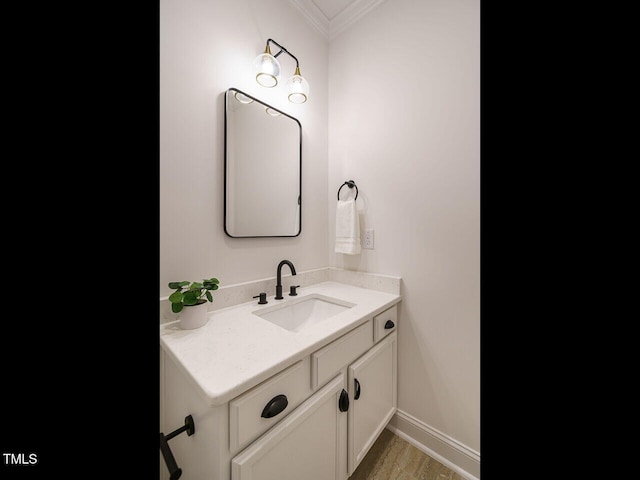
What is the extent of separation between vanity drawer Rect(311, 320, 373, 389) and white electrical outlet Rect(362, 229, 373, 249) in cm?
50

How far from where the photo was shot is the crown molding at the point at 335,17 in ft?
5.00

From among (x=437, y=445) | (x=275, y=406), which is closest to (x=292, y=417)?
(x=275, y=406)

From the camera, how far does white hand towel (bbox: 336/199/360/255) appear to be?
151cm

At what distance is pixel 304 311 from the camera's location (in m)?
1.38

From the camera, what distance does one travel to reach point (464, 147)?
3.95 ft

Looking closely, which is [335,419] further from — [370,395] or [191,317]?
[191,317]

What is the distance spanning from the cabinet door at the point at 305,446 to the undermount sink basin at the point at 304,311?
1.23 feet

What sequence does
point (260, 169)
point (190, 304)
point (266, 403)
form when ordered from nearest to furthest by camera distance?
point (266, 403)
point (190, 304)
point (260, 169)

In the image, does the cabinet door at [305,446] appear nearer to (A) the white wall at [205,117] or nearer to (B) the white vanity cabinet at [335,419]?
(B) the white vanity cabinet at [335,419]

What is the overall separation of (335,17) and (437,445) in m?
2.30
